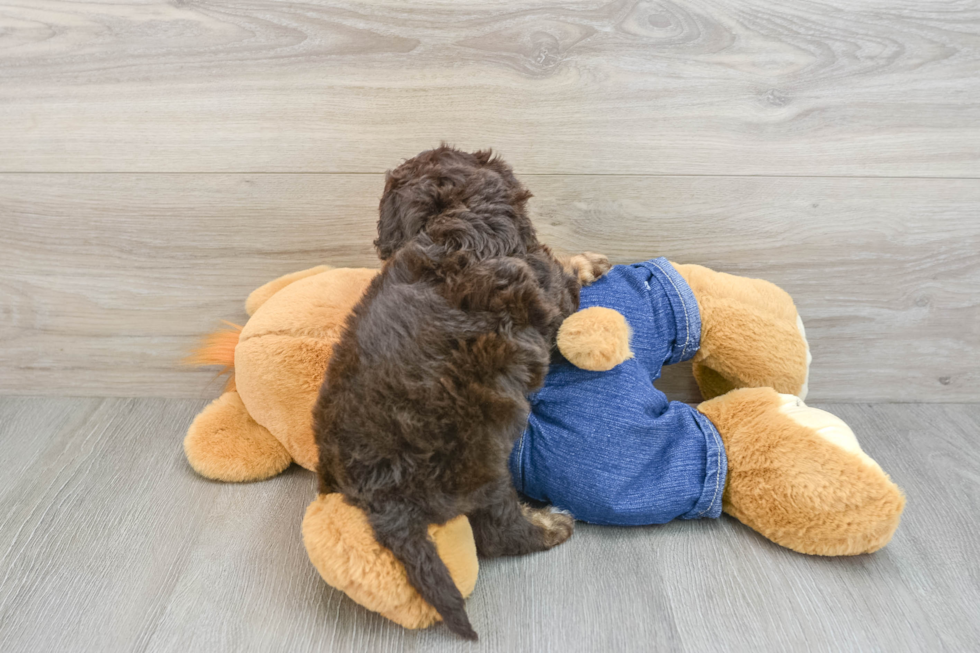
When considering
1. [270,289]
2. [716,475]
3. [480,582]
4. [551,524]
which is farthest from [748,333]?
[270,289]

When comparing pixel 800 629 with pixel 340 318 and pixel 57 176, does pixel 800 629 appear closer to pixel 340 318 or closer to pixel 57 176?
pixel 340 318

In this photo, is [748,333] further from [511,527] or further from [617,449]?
[511,527]

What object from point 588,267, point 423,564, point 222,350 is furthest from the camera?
point 222,350

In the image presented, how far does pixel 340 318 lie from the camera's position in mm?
895

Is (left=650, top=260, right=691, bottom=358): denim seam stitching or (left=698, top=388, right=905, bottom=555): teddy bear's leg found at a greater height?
(left=650, top=260, right=691, bottom=358): denim seam stitching

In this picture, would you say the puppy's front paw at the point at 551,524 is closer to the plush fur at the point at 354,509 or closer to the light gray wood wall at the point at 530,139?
the plush fur at the point at 354,509

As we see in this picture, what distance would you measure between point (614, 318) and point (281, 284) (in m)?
0.53

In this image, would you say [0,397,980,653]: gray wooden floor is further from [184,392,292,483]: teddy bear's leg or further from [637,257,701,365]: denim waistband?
[637,257,701,365]: denim waistband

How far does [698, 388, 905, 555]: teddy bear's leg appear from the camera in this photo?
758 millimetres

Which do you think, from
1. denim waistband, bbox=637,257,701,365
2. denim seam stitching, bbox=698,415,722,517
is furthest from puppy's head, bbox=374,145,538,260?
denim seam stitching, bbox=698,415,722,517

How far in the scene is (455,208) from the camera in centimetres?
71

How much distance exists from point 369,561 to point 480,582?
0.55 ft

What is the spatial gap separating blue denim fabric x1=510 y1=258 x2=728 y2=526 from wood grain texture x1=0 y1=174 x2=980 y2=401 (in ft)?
0.80

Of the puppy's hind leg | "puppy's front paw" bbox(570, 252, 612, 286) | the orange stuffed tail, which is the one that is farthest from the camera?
the orange stuffed tail
